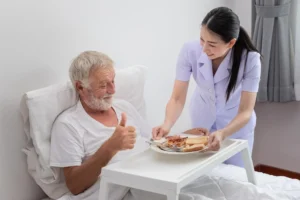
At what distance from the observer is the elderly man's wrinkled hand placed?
5.97ft

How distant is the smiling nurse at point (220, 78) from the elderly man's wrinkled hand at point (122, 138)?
28 centimetres

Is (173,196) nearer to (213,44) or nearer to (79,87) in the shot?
(79,87)

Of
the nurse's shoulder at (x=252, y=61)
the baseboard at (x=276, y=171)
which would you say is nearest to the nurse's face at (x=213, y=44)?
the nurse's shoulder at (x=252, y=61)

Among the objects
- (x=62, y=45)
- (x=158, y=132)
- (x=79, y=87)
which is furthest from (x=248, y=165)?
(x=62, y=45)

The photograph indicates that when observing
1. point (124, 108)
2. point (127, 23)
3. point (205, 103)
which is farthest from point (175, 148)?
point (127, 23)

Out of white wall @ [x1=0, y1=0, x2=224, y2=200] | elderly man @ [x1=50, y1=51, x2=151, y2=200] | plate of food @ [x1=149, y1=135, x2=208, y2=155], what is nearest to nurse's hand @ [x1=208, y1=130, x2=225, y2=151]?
plate of food @ [x1=149, y1=135, x2=208, y2=155]

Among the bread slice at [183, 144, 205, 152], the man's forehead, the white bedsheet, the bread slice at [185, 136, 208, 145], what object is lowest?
the white bedsheet

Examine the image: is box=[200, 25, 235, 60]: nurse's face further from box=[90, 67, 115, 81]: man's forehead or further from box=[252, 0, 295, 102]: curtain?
box=[252, 0, 295, 102]: curtain

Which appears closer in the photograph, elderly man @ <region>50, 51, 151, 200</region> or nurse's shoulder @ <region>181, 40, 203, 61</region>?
elderly man @ <region>50, 51, 151, 200</region>

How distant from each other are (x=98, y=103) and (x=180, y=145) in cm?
40

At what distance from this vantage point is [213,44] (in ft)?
6.99

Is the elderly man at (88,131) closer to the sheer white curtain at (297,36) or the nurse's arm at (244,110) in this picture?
the nurse's arm at (244,110)

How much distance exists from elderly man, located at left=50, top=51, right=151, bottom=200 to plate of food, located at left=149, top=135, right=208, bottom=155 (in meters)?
0.11

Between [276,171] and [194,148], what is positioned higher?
[194,148]
